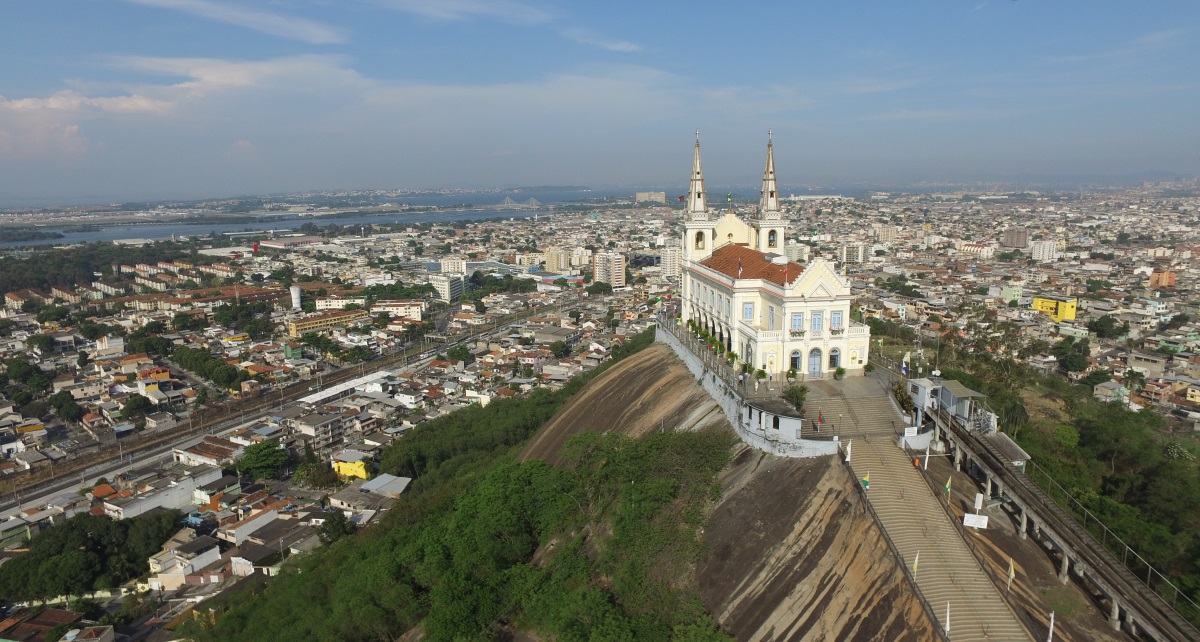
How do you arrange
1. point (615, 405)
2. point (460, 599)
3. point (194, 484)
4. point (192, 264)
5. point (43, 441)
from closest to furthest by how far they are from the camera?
point (460, 599) < point (615, 405) < point (194, 484) < point (43, 441) < point (192, 264)

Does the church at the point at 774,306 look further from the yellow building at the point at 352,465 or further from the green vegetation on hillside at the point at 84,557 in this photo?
the green vegetation on hillside at the point at 84,557

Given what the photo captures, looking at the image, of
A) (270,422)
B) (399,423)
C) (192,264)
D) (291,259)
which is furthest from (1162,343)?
(192,264)

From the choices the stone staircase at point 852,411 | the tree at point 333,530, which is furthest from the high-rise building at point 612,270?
the stone staircase at point 852,411

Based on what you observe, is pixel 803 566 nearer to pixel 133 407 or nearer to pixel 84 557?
pixel 84 557

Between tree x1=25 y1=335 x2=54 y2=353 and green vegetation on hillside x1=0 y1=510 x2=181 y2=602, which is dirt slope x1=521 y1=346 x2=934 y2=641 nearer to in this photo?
green vegetation on hillside x1=0 y1=510 x2=181 y2=602

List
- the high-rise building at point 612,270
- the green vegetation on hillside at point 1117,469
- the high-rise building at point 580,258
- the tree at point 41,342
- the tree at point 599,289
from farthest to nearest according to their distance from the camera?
the high-rise building at point 580,258, the high-rise building at point 612,270, the tree at point 599,289, the tree at point 41,342, the green vegetation on hillside at point 1117,469

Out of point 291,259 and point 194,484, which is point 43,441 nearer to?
point 194,484
